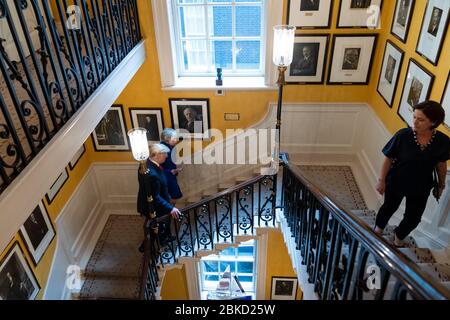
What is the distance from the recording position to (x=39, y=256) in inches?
176

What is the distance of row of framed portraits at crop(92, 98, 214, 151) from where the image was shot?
17.9 ft

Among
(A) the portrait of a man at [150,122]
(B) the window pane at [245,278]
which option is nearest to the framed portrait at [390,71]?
(A) the portrait of a man at [150,122]

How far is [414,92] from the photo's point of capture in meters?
3.95

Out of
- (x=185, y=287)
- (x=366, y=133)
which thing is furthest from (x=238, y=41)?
(x=185, y=287)

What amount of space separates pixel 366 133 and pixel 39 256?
4.68 meters

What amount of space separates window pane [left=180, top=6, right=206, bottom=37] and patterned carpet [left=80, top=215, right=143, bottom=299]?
3.20 meters

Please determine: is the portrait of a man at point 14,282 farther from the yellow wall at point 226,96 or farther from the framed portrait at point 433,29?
the framed portrait at point 433,29

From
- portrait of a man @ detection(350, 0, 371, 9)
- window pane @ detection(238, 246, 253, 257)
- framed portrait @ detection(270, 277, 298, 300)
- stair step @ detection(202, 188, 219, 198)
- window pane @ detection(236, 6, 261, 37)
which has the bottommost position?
framed portrait @ detection(270, 277, 298, 300)

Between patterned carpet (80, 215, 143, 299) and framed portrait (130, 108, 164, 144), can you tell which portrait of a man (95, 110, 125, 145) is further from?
patterned carpet (80, 215, 143, 299)

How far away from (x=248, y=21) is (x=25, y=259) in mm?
4093

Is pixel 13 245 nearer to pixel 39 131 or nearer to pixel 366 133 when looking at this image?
pixel 39 131

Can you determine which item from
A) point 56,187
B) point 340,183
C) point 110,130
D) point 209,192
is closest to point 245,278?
point 209,192

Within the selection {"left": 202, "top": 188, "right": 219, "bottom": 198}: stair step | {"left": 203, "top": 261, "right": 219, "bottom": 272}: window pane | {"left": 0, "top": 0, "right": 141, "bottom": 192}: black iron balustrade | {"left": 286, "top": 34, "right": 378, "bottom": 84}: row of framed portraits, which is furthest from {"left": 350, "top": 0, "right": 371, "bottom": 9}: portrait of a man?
{"left": 203, "top": 261, "right": 219, "bottom": 272}: window pane

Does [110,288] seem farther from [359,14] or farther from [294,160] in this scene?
[359,14]
